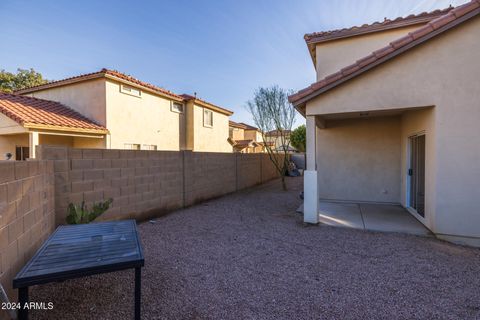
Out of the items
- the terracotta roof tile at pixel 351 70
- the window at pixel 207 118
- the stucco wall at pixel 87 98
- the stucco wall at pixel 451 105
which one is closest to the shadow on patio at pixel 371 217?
the stucco wall at pixel 451 105

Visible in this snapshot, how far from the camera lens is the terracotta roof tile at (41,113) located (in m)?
10.7

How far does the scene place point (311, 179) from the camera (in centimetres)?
687

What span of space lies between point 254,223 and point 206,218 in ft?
5.01

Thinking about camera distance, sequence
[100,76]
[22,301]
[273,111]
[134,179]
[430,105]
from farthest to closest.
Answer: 1. [273,111]
2. [100,76]
3. [134,179]
4. [430,105]
5. [22,301]

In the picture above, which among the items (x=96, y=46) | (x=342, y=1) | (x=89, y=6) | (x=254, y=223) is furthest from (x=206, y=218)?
(x=96, y=46)

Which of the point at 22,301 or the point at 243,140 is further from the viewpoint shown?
the point at 243,140

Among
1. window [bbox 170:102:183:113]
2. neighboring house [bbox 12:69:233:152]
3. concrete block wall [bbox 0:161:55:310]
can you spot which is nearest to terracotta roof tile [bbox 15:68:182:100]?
neighboring house [bbox 12:69:233:152]

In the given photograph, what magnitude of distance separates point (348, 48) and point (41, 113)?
13606 millimetres

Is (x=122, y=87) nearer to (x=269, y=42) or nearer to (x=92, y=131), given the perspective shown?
(x=92, y=131)

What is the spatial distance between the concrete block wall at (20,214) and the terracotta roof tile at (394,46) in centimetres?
575

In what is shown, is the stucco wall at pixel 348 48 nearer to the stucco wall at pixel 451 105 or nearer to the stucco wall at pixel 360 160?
the stucco wall at pixel 360 160

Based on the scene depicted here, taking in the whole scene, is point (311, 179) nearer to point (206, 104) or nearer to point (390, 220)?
point (390, 220)

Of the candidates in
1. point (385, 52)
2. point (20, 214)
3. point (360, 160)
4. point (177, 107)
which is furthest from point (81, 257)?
point (177, 107)

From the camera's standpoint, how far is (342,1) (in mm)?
9383
